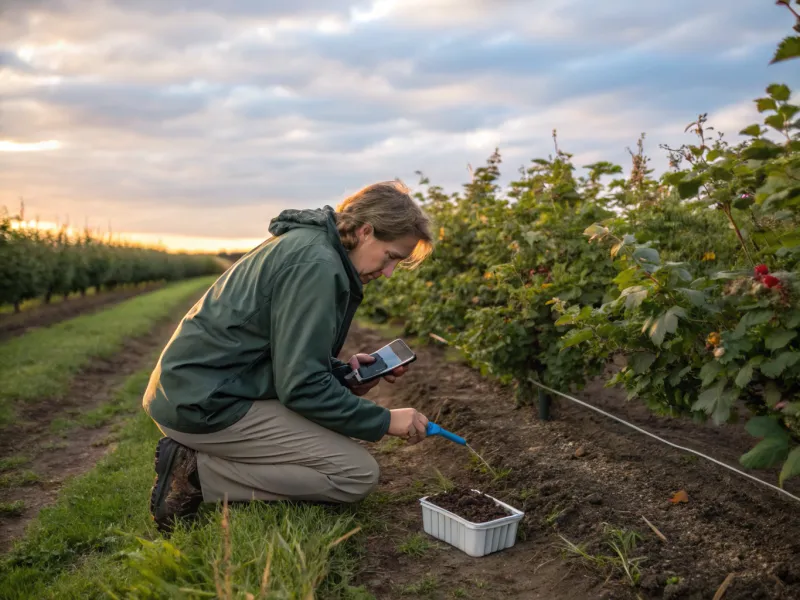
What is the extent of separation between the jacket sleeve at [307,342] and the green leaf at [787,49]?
180 centimetres

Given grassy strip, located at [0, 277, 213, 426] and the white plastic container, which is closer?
the white plastic container

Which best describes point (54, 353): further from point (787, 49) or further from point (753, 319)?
point (787, 49)

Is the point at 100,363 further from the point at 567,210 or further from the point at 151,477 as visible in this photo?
the point at 567,210

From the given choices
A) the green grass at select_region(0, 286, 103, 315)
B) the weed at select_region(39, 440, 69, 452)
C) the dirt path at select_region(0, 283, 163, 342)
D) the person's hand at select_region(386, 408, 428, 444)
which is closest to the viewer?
the person's hand at select_region(386, 408, 428, 444)

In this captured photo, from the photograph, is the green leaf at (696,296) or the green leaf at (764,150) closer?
the green leaf at (764,150)

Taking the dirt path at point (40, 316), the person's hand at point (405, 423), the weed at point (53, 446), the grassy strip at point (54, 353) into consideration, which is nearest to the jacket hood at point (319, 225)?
the person's hand at point (405, 423)

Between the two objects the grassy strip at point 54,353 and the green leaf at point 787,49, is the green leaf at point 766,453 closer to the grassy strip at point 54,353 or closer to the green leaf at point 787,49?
the green leaf at point 787,49

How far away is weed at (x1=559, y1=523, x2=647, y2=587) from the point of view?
2637mm

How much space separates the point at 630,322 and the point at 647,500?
41.6 inches

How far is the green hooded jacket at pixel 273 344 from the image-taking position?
293cm

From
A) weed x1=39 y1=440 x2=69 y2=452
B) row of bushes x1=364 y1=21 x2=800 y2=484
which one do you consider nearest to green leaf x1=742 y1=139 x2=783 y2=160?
row of bushes x1=364 y1=21 x2=800 y2=484

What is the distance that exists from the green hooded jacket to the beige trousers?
0.09 metres

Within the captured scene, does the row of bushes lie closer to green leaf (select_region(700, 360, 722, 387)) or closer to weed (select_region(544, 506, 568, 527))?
green leaf (select_region(700, 360, 722, 387))

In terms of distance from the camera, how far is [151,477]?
14.1 ft
